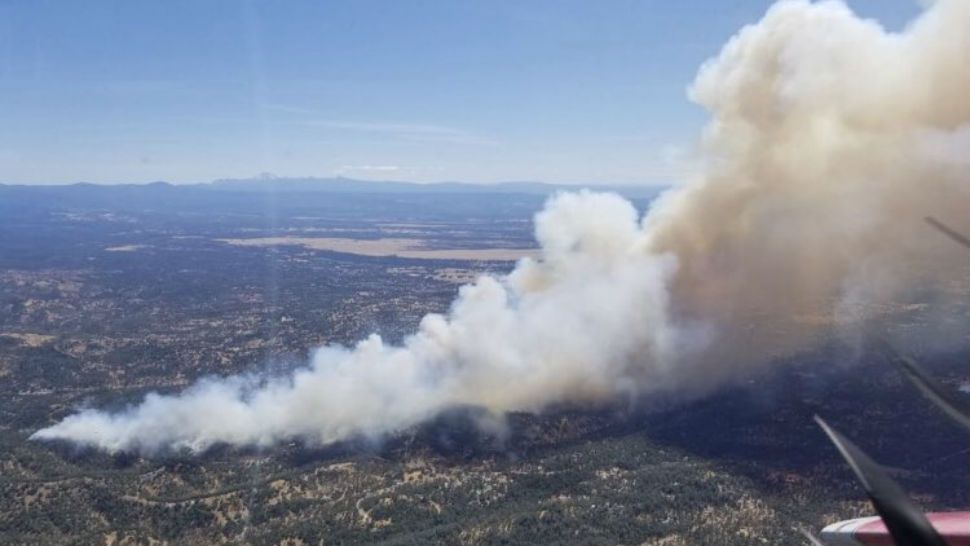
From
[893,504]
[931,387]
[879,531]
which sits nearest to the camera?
[893,504]

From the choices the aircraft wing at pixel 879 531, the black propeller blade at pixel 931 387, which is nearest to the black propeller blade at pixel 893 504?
the black propeller blade at pixel 931 387

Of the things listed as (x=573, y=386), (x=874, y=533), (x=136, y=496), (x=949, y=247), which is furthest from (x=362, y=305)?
(x=874, y=533)

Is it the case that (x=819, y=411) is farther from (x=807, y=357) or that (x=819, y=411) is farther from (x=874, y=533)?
(x=874, y=533)

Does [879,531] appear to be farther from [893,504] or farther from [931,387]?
[893,504]

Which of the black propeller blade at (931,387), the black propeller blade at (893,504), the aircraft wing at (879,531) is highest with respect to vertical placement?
the black propeller blade at (931,387)

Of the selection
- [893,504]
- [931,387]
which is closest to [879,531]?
[931,387]

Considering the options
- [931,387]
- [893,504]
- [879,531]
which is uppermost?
[931,387]

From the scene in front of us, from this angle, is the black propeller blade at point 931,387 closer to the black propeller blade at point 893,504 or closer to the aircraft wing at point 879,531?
the black propeller blade at point 893,504

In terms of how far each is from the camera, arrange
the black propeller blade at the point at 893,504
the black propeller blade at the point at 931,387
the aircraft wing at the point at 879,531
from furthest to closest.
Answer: the aircraft wing at the point at 879,531, the black propeller blade at the point at 931,387, the black propeller blade at the point at 893,504

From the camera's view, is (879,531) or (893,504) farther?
(879,531)
